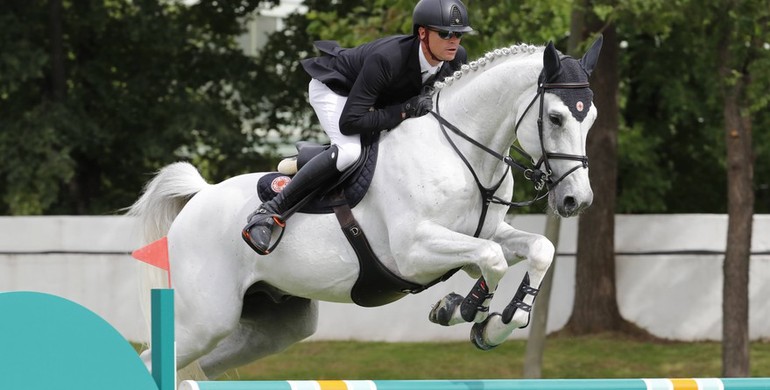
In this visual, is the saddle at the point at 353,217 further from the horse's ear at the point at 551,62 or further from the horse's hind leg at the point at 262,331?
the horse's ear at the point at 551,62

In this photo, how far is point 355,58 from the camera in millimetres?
5285

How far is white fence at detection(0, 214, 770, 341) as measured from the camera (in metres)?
13.2

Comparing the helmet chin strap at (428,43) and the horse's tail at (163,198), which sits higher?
the helmet chin strap at (428,43)

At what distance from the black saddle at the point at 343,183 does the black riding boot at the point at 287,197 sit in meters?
0.06

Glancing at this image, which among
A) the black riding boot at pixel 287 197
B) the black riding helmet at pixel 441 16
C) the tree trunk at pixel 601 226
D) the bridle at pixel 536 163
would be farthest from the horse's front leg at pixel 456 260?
the tree trunk at pixel 601 226

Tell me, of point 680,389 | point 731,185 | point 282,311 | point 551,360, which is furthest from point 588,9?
point 680,389

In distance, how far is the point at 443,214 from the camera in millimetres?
5012

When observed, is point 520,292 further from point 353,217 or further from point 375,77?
point 375,77

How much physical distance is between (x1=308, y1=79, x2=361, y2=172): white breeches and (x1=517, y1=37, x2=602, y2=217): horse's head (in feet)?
2.53

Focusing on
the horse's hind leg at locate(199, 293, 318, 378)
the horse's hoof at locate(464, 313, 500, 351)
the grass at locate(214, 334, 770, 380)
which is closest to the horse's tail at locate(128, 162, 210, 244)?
the horse's hind leg at locate(199, 293, 318, 378)

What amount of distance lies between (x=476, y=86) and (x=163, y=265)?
150 cm

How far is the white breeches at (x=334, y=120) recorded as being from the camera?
515 cm

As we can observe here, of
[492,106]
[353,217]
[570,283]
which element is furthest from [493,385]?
[570,283]

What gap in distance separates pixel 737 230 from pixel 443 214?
22.9 ft
